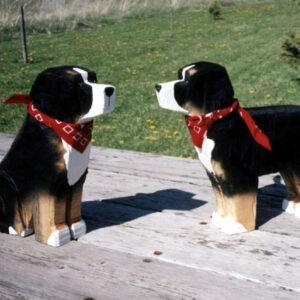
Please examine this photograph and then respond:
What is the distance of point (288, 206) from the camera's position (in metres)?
2.34

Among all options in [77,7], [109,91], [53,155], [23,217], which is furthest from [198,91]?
[77,7]

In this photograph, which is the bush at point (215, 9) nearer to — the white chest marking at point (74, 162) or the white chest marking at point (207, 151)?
the white chest marking at point (207, 151)

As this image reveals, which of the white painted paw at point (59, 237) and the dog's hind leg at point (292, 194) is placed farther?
the dog's hind leg at point (292, 194)

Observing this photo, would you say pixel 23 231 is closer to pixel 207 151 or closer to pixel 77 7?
pixel 207 151

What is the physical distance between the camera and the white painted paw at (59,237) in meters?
1.93

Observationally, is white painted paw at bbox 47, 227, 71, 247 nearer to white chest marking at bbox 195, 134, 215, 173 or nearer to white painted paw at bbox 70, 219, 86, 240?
white painted paw at bbox 70, 219, 86, 240

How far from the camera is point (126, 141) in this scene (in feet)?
17.2

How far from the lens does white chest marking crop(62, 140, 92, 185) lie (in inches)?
74.6

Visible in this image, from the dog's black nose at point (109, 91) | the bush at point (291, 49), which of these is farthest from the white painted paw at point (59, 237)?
the bush at point (291, 49)

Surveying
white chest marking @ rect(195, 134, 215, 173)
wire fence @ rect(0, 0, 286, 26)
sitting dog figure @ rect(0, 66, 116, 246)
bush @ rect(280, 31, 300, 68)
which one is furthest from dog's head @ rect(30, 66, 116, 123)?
wire fence @ rect(0, 0, 286, 26)

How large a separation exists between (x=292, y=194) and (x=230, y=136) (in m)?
0.57

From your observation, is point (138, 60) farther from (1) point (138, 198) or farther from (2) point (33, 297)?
(2) point (33, 297)

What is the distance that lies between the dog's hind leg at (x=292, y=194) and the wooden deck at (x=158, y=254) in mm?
58

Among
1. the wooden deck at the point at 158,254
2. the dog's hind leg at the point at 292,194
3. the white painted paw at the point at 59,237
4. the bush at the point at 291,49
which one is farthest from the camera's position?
the bush at the point at 291,49
